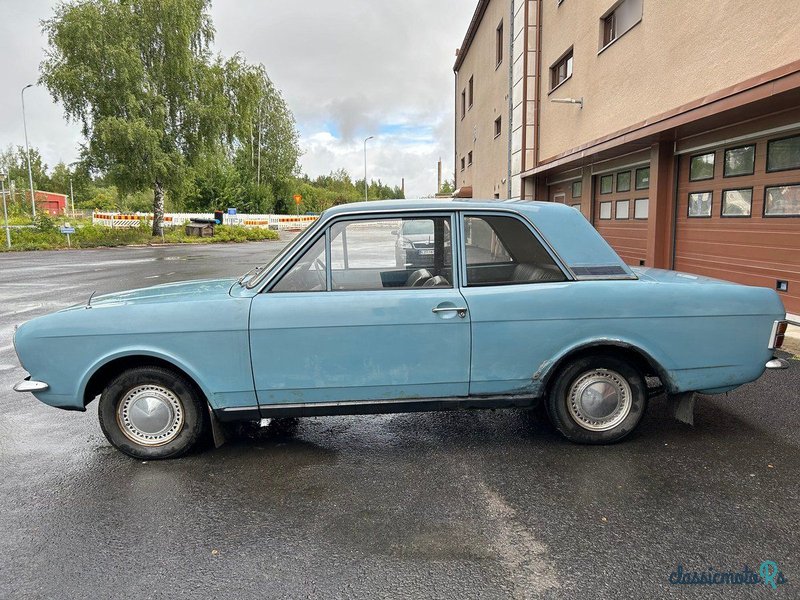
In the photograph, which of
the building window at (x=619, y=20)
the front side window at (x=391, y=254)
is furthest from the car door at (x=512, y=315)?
the building window at (x=619, y=20)

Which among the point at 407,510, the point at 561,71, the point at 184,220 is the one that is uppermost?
the point at 561,71

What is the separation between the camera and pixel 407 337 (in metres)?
3.49

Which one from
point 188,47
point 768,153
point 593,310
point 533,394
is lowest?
point 533,394

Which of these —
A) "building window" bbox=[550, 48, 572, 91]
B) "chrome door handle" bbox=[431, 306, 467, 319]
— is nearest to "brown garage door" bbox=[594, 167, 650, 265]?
"building window" bbox=[550, 48, 572, 91]

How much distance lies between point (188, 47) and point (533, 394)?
3705 centimetres

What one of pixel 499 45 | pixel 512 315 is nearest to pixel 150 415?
pixel 512 315

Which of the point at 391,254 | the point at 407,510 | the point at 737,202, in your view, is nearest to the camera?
the point at 407,510

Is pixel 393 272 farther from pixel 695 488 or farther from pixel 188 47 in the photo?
pixel 188 47

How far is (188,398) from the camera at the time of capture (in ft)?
11.7

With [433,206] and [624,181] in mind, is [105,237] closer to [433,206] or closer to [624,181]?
[624,181]

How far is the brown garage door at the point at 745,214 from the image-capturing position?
725cm

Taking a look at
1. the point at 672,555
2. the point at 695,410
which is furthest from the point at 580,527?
the point at 695,410

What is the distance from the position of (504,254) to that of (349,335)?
4.16ft

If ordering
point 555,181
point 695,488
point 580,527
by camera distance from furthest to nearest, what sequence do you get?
point 555,181 < point 695,488 < point 580,527
